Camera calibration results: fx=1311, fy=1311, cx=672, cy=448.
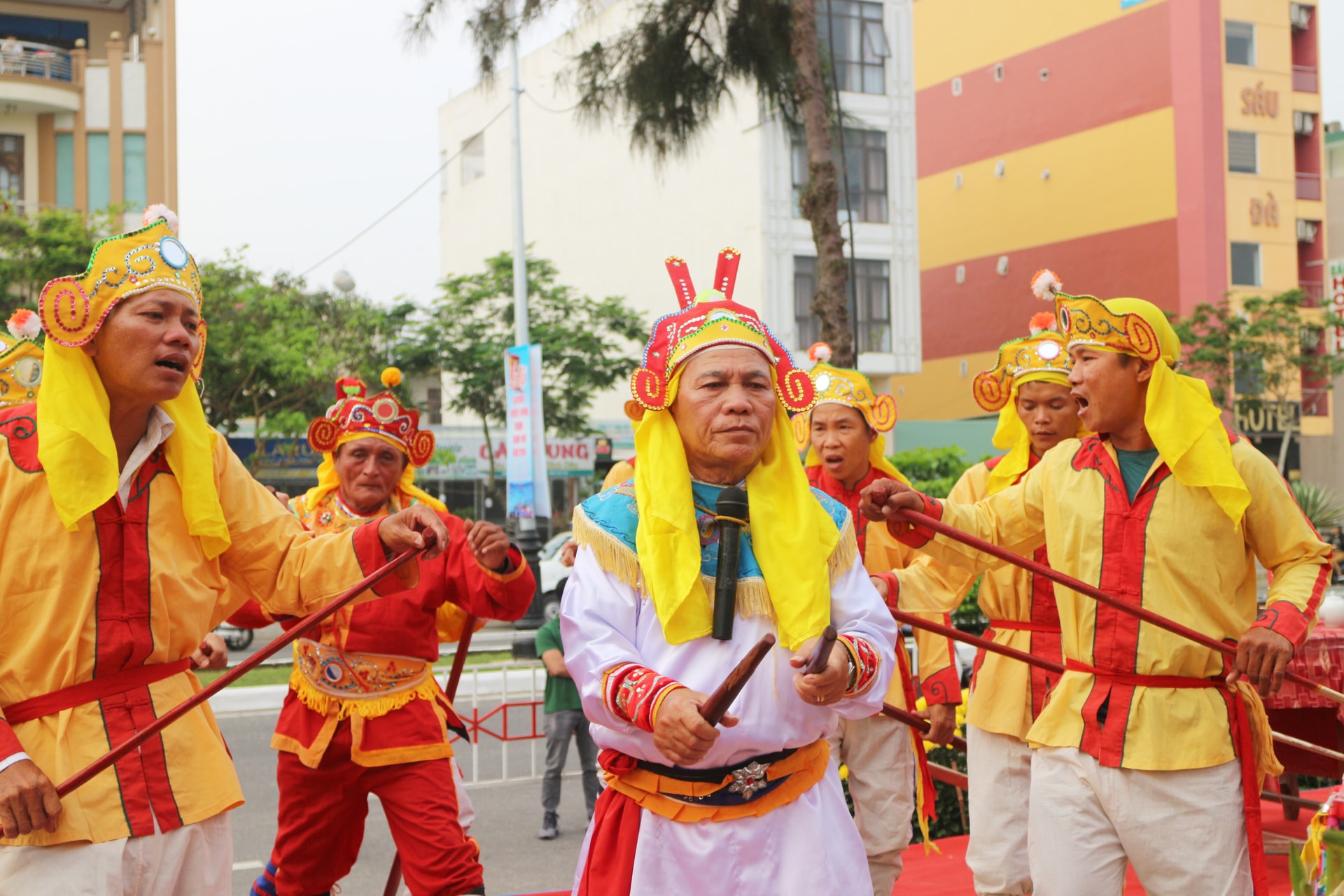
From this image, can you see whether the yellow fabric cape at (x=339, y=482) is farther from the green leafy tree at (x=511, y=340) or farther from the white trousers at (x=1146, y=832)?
the green leafy tree at (x=511, y=340)

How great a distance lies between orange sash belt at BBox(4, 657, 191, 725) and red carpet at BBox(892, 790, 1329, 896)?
380 centimetres

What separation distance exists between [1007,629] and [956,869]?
1564mm

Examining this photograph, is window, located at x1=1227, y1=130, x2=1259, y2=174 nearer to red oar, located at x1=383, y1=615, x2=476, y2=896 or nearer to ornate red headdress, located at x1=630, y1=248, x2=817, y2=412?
red oar, located at x1=383, y1=615, x2=476, y2=896

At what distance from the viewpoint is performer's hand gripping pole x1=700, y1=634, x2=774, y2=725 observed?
101 inches

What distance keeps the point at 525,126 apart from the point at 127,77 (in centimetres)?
1269

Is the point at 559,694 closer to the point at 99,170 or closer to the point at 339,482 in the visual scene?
the point at 339,482

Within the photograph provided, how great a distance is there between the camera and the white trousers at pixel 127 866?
2.99 m

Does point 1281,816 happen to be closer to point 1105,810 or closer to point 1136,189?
point 1105,810

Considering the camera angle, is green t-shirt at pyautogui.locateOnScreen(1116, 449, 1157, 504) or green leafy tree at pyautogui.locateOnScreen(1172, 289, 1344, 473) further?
green leafy tree at pyautogui.locateOnScreen(1172, 289, 1344, 473)

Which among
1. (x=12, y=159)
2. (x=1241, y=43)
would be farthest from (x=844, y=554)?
(x=1241, y=43)

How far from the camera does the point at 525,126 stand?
128 ft

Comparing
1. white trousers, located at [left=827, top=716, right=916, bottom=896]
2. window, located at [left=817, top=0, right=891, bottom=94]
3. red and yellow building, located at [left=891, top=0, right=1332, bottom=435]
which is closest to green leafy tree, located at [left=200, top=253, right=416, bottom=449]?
window, located at [left=817, top=0, right=891, bottom=94]

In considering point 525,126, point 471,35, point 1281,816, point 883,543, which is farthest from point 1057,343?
point 525,126

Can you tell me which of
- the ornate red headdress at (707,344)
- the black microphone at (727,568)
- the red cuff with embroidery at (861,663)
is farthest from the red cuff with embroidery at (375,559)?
the red cuff with embroidery at (861,663)
